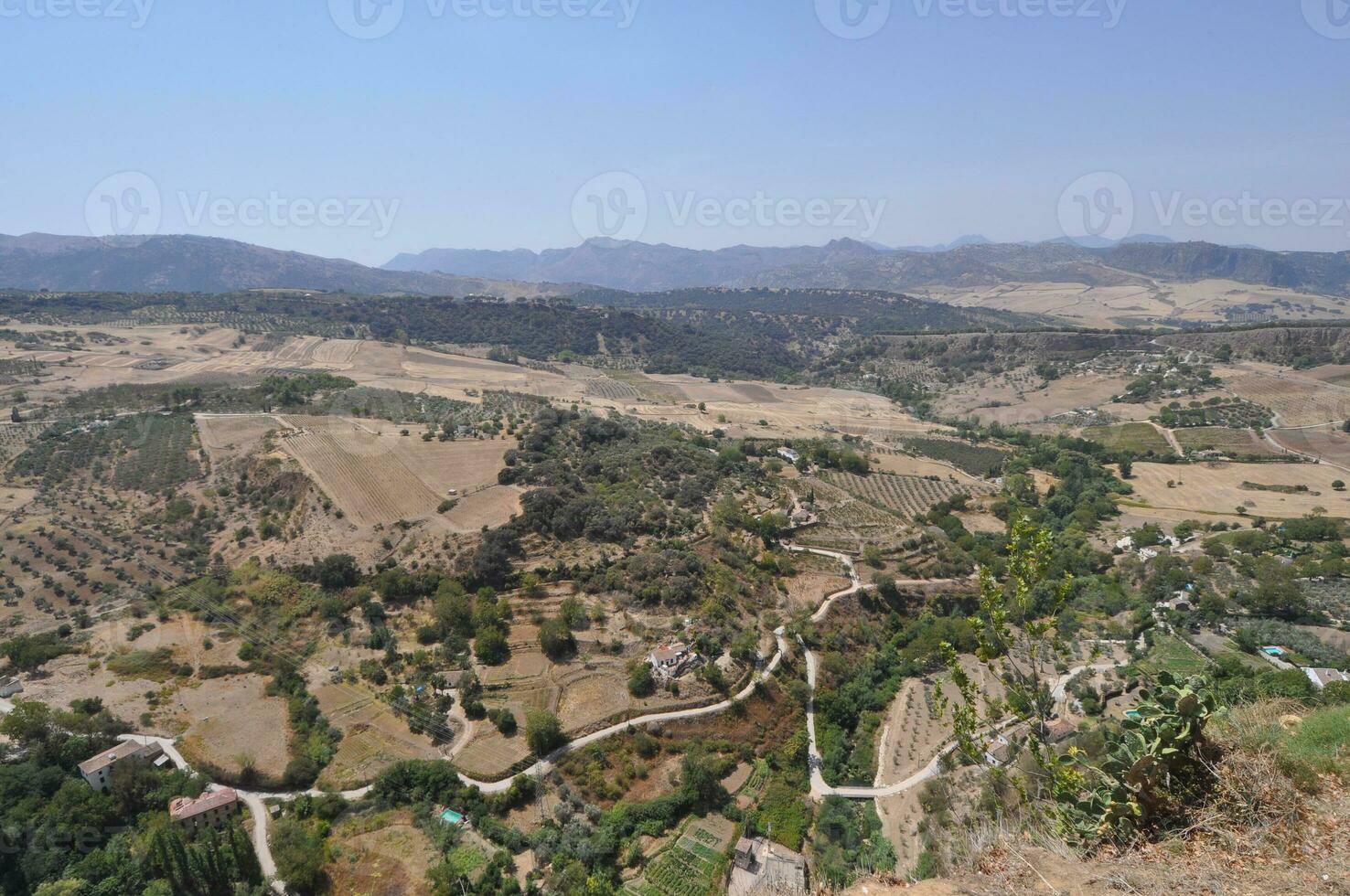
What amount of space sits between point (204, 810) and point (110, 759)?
4.23 meters

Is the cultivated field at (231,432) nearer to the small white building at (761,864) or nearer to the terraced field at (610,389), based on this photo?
the terraced field at (610,389)

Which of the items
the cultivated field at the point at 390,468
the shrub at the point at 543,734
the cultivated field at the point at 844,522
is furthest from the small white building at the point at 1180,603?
the cultivated field at the point at 390,468

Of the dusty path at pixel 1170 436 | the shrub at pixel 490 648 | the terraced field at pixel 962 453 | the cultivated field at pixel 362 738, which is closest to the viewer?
the cultivated field at pixel 362 738

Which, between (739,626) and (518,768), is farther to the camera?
(739,626)

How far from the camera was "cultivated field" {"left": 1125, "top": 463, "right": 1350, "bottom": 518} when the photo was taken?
47.5m

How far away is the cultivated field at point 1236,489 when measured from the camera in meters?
47.5

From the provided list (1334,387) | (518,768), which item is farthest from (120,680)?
(1334,387)

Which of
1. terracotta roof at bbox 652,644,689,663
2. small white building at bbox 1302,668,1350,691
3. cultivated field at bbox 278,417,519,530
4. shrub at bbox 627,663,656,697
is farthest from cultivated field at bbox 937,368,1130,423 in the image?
shrub at bbox 627,663,656,697

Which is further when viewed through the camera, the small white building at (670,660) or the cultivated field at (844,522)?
the cultivated field at (844,522)

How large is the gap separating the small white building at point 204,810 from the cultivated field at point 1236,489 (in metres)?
57.3

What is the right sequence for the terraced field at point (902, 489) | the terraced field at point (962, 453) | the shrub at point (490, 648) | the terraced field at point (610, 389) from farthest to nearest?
1. the terraced field at point (610, 389)
2. the terraced field at point (962, 453)
3. the terraced field at point (902, 489)
4. the shrub at point (490, 648)

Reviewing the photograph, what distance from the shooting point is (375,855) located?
65.3 feet

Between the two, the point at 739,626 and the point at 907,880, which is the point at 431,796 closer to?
the point at 739,626

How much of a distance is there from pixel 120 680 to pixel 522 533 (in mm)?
17358
